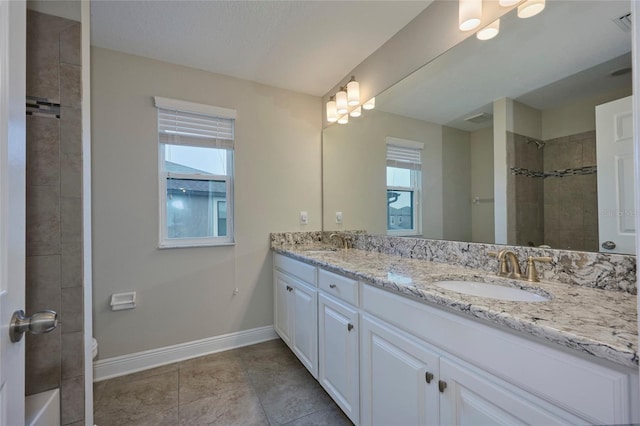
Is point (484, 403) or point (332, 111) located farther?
point (332, 111)

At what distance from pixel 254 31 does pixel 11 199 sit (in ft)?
5.59

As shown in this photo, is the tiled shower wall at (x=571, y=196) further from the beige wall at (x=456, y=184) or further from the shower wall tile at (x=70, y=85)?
the shower wall tile at (x=70, y=85)

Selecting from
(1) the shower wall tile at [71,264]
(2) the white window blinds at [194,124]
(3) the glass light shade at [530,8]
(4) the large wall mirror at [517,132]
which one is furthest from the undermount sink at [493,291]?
(2) the white window blinds at [194,124]

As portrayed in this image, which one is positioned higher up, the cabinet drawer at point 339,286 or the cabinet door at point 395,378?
the cabinet drawer at point 339,286

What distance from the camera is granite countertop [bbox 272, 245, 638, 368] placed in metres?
0.58

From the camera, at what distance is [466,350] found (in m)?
0.84

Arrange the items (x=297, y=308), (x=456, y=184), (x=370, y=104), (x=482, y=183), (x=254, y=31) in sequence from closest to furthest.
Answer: (x=482, y=183) < (x=456, y=184) < (x=254, y=31) < (x=297, y=308) < (x=370, y=104)

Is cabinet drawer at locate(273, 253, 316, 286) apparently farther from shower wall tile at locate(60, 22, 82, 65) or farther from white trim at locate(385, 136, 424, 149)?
shower wall tile at locate(60, 22, 82, 65)

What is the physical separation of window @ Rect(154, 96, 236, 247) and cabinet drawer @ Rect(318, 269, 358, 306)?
1.06 meters

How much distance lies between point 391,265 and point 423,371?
591 mm

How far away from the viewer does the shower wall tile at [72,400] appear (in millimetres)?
1036

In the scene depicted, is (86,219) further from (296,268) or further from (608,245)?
(608,245)

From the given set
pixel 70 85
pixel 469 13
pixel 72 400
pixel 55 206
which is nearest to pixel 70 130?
pixel 70 85

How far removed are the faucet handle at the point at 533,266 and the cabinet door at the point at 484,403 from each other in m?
0.54
